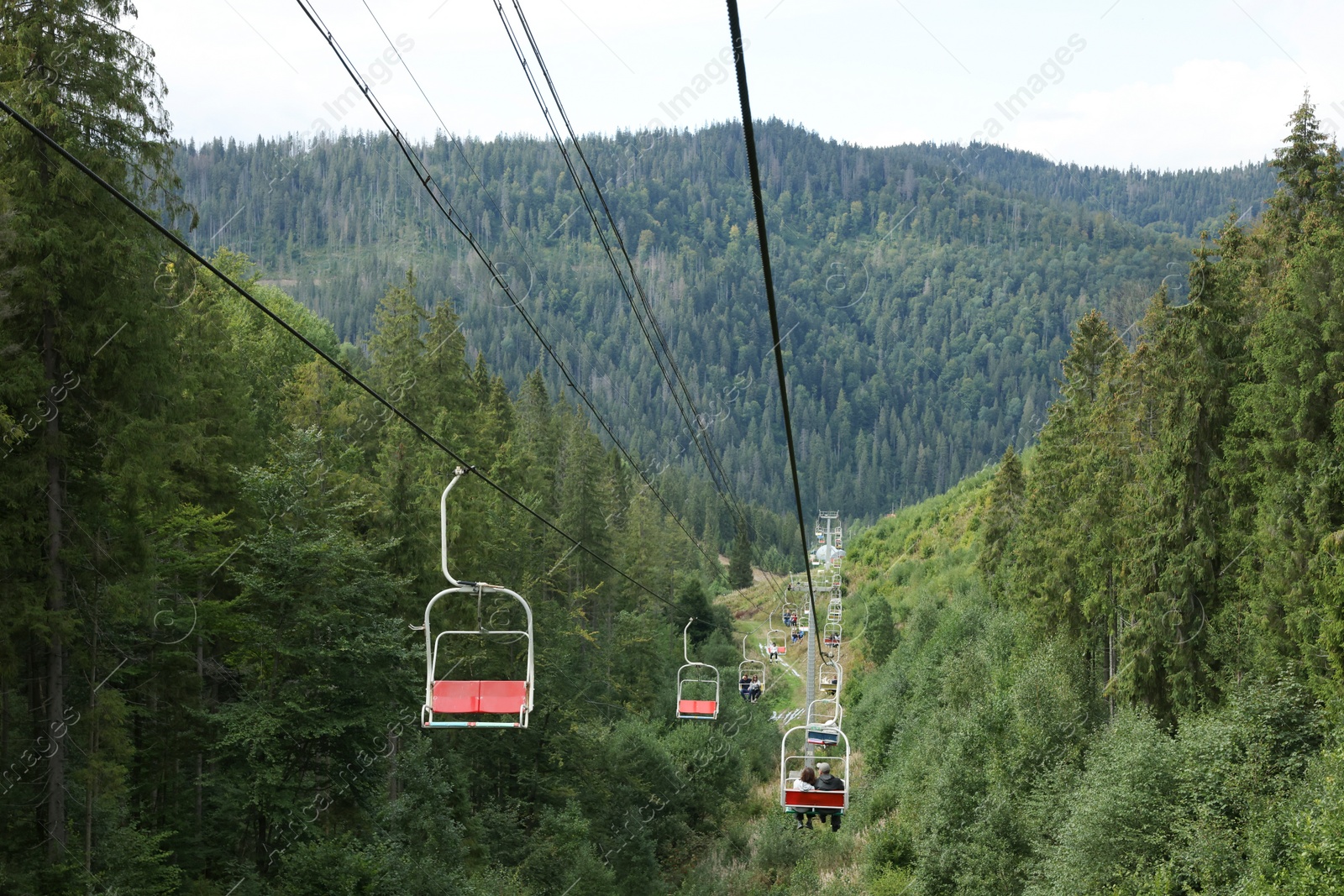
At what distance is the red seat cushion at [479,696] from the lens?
512 inches

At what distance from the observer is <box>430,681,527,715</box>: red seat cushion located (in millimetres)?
12992

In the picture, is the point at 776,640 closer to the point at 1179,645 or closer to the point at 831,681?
the point at 831,681

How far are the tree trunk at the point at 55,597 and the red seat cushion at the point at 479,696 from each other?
330 inches

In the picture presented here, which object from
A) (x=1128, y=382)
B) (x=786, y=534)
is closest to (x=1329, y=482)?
(x=1128, y=382)

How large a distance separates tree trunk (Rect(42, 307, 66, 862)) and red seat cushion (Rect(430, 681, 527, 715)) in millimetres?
8393

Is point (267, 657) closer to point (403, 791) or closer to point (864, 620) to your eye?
point (403, 791)

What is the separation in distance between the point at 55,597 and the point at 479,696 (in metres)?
9.48

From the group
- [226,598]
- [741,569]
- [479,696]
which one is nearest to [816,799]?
[479,696]

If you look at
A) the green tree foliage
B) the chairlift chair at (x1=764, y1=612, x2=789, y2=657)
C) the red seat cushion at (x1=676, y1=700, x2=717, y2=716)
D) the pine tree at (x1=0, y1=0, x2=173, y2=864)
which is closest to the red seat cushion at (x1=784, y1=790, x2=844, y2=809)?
the red seat cushion at (x1=676, y1=700, x2=717, y2=716)

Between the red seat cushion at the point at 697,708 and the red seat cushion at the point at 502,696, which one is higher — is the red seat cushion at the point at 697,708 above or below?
below

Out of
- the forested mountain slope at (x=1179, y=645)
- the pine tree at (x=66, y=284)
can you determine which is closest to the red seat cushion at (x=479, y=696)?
the pine tree at (x=66, y=284)

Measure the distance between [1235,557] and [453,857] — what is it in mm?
22613

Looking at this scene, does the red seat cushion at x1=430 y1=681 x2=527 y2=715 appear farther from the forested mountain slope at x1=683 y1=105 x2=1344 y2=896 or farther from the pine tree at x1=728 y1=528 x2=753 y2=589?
the pine tree at x1=728 y1=528 x2=753 y2=589

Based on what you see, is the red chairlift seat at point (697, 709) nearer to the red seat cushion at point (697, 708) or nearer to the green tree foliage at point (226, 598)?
the red seat cushion at point (697, 708)
